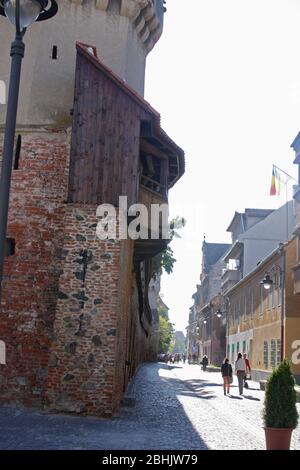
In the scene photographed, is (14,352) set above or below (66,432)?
above

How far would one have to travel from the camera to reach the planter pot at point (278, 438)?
941 cm

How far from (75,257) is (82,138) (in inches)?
118

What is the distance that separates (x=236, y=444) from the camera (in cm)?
1080

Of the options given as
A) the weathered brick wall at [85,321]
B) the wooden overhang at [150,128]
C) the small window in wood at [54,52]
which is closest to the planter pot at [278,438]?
the weathered brick wall at [85,321]

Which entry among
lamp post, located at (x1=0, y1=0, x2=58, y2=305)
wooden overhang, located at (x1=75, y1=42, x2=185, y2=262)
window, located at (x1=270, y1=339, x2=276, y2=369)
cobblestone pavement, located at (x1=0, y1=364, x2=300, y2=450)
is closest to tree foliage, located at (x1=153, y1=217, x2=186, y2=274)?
window, located at (x1=270, y1=339, x2=276, y2=369)

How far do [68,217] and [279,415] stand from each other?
6870mm

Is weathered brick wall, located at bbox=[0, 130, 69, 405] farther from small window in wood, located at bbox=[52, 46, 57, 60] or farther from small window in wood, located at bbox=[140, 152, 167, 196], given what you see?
small window in wood, located at bbox=[140, 152, 167, 196]

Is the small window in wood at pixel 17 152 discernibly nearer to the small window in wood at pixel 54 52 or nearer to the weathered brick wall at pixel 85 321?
the weathered brick wall at pixel 85 321

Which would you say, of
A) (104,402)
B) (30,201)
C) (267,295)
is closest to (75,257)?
(30,201)

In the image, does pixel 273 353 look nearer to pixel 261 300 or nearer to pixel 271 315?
pixel 271 315

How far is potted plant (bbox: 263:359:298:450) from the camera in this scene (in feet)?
31.0

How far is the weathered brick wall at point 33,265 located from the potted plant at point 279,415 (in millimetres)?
6125
